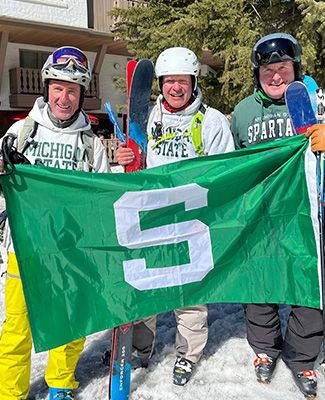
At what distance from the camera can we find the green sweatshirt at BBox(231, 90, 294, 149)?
9.95 feet

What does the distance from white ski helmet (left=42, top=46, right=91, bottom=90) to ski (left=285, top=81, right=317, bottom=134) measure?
133 centimetres

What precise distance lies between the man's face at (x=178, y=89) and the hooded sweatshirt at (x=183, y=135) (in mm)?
64

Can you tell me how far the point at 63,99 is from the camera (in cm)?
275

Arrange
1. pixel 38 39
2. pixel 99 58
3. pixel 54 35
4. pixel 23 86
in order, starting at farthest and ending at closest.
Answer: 1. pixel 99 58
2. pixel 38 39
3. pixel 54 35
4. pixel 23 86

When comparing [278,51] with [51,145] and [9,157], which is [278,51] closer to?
[51,145]

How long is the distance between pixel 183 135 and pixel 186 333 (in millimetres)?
1471

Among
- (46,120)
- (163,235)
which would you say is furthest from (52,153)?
(163,235)

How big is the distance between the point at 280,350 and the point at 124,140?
193cm

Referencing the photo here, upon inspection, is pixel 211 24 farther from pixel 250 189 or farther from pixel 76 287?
pixel 76 287

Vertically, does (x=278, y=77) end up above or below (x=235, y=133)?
above

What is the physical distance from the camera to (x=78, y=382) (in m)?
3.09

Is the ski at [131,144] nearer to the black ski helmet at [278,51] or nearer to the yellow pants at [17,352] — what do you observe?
the yellow pants at [17,352]

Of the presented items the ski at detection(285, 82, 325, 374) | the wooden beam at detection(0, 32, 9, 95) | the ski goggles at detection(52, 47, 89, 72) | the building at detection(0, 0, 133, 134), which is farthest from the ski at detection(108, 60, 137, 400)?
the wooden beam at detection(0, 32, 9, 95)

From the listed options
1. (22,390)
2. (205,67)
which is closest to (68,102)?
(22,390)
